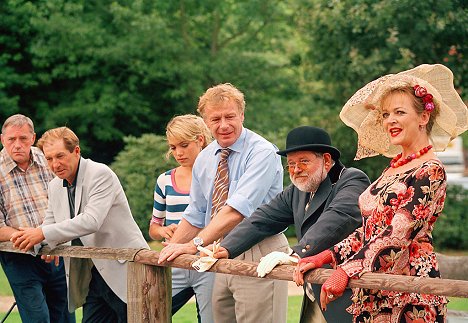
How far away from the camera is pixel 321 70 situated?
57.4 feet

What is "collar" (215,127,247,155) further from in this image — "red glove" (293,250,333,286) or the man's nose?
"red glove" (293,250,333,286)

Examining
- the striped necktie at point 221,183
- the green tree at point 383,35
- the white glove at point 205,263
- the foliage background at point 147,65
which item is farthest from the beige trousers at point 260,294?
the foliage background at point 147,65

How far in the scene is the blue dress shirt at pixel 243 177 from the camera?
5.28m

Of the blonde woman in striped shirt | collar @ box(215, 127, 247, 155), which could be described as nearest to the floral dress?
collar @ box(215, 127, 247, 155)

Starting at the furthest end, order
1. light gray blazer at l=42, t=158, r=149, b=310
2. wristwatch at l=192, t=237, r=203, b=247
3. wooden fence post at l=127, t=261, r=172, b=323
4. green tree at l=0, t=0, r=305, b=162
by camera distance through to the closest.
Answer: green tree at l=0, t=0, r=305, b=162 → light gray blazer at l=42, t=158, r=149, b=310 → wooden fence post at l=127, t=261, r=172, b=323 → wristwatch at l=192, t=237, r=203, b=247

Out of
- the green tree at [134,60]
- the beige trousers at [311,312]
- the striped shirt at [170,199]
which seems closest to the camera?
the beige trousers at [311,312]

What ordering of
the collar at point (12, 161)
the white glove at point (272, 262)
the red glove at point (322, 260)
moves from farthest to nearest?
the collar at point (12, 161) < the white glove at point (272, 262) < the red glove at point (322, 260)

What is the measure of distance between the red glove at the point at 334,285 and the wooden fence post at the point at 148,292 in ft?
5.16

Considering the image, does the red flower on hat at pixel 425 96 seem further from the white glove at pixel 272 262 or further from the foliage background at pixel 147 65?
the foliage background at pixel 147 65

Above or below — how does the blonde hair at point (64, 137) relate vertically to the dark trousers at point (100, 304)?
above

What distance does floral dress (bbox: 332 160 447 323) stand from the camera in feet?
12.5

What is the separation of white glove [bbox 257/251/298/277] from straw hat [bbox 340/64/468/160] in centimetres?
56

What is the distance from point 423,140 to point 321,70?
44.6 ft

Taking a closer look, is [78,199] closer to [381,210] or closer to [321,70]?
[381,210]
